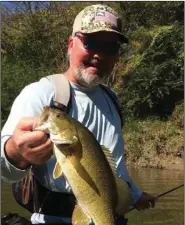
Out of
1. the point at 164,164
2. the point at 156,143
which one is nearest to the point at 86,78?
the point at 164,164

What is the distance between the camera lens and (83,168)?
1.81m

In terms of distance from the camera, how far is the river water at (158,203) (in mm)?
9352

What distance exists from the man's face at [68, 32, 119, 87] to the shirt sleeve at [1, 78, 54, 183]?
206mm

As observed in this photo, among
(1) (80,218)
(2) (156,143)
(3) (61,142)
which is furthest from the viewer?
(2) (156,143)

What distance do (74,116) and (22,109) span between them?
303 millimetres

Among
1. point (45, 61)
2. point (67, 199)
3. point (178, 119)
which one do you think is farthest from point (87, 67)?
point (45, 61)

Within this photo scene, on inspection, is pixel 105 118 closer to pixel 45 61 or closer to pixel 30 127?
pixel 30 127

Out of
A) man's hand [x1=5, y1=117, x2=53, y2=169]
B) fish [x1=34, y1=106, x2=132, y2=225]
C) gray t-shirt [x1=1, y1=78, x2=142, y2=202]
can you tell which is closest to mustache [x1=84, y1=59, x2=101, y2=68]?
gray t-shirt [x1=1, y1=78, x2=142, y2=202]

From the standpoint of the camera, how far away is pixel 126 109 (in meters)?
21.1

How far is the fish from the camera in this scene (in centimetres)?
176

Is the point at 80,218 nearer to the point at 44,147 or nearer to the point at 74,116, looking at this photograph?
the point at 44,147

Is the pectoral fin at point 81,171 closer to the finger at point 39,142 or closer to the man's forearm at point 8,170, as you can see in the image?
the finger at point 39,142

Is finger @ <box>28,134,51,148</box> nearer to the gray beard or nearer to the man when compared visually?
the man

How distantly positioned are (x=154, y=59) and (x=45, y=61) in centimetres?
572
